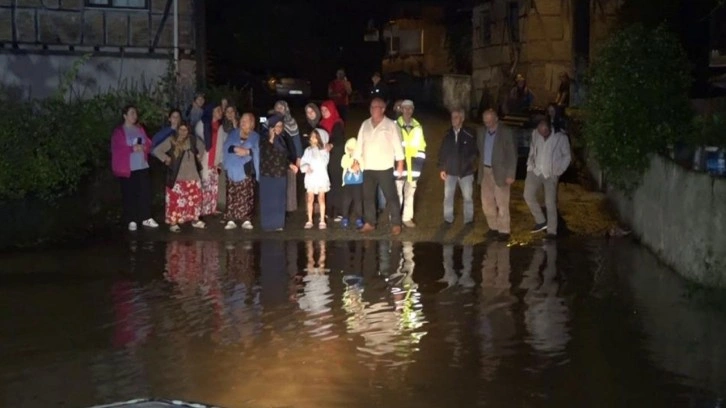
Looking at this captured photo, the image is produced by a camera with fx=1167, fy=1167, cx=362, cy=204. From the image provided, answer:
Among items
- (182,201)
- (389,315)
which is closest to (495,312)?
(389,315)

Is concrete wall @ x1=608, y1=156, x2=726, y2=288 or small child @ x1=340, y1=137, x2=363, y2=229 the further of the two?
small child @ x1=340, y1=137, x2=363, y2=229

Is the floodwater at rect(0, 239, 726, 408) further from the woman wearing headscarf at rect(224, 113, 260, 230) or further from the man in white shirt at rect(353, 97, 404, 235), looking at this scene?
the woman wearing headscarf at rect(224, 113, 260, 230)

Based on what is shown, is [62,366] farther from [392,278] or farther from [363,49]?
[363,49]

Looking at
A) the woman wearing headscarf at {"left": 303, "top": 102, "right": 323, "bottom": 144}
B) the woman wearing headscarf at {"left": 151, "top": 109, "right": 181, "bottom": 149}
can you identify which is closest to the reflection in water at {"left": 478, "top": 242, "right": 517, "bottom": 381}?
the woman wearing headscarf at {"left": 303, "top": 102, "right": 323, "bottom": 144}

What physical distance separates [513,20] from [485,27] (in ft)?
9.05

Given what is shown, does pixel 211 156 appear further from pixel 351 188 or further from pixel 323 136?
pixel 351 188

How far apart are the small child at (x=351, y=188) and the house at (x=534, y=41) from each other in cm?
1322

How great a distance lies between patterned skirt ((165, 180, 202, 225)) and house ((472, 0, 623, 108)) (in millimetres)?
14076

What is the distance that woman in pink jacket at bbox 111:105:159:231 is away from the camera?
15508 millimetres

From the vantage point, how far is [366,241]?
14867 millimetres

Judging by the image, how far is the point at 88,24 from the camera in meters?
24.2

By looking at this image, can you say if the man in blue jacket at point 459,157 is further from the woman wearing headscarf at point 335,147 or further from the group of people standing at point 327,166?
the woman wearing headscarf at point 335,147

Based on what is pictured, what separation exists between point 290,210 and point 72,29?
10.1m

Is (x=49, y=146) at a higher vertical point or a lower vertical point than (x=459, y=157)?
higher
